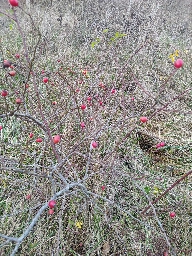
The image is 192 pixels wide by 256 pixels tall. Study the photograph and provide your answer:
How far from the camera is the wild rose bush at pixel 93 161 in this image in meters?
1.43

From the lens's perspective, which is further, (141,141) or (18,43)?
(18,43)

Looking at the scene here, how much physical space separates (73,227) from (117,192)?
1.46 ft

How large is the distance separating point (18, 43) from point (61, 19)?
115 centimetres

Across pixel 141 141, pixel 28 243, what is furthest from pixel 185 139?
pixel 28 243

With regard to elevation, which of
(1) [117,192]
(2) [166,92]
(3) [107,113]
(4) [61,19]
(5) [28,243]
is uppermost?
(4) [61,19]

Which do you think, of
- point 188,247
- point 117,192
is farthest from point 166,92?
point 188,247

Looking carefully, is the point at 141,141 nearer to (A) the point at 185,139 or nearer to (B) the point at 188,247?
(A) the point at 185,139

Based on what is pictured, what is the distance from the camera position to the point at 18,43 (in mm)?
3857

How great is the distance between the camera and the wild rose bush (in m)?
1.43

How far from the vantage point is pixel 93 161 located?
5.03 ft

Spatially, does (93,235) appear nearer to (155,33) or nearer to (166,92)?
(166,92)

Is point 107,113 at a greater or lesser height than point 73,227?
greater

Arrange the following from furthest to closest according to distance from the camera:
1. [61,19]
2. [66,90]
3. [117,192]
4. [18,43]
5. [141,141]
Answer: [61,19] → [18,43] → [66,90] → [141,141] → [117,192]

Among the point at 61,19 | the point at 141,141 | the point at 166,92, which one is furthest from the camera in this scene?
the point at 61,19
